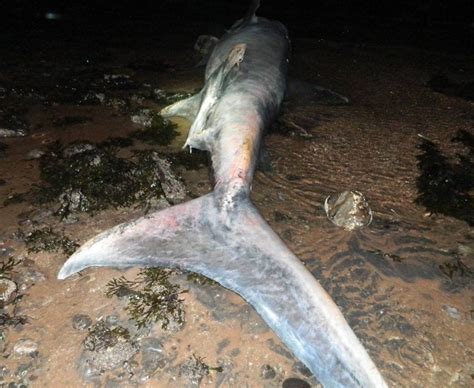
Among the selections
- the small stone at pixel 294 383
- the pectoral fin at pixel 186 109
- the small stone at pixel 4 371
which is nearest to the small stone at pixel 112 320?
the small stone at pixel 4 371

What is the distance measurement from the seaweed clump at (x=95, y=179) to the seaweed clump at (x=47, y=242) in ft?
0.91

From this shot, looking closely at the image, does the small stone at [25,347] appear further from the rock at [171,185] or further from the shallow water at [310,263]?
the rock at [171,185]

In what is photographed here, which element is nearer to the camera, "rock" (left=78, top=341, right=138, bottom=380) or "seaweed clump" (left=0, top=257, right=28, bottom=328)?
"rock" (left=78, top=341, right=138, bottom=380)

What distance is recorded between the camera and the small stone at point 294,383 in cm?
239

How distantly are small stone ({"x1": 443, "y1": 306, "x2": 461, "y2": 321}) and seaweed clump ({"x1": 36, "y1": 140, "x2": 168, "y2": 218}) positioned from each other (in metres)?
2.68

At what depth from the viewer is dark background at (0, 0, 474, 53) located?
31.5 feet

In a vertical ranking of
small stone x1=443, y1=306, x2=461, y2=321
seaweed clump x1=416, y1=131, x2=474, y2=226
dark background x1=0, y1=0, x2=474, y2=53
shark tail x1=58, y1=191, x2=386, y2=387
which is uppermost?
shark tail x1=58, y1=191, x2=386, y2=387

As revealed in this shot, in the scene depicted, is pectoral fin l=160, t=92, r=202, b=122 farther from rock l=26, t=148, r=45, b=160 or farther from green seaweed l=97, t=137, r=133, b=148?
rock l=26, t=148, r=45, b=160

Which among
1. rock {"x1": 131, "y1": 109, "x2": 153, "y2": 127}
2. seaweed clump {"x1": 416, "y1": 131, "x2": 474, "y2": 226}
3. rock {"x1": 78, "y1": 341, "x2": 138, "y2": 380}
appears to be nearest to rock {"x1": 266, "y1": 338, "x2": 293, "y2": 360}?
rock {"x1": 78, "y1": 341, "x2": 138, "y2": 380}

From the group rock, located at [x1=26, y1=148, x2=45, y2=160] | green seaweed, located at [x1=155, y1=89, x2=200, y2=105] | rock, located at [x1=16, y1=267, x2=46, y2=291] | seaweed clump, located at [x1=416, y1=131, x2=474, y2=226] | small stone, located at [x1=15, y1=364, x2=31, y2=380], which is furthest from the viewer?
green seaweed, located at [x1=155, y1=89, x2=200, y2=105]

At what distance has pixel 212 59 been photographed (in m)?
5.71

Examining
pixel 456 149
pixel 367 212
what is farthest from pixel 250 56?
pixel 456 149

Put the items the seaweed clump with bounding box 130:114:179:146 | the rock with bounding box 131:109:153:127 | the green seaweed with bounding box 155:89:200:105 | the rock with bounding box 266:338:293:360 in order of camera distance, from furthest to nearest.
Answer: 1. the green seaweed with bounding box 155:89:200:105
2. the rock with bounding box 131:109:153:127
3. the seaweed clump with bounding box 130:114:179:146
4. the rock with bounding box 266:338:293:360

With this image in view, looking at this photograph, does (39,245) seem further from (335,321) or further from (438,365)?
(438,365)
